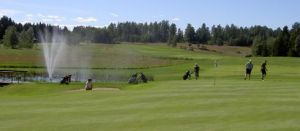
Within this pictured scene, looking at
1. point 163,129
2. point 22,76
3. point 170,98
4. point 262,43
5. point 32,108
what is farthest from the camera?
point 262,43

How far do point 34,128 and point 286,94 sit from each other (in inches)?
597

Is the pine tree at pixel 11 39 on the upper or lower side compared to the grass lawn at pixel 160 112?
upper

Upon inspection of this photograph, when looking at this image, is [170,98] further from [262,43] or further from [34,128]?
[262,43]

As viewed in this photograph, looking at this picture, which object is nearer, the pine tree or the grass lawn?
the grass lawn

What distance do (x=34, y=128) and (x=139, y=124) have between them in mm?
4056

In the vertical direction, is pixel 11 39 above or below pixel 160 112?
above

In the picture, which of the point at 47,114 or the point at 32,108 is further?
the point at 32,108

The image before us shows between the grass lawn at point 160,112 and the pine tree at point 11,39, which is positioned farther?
the pine tree at point 11,39

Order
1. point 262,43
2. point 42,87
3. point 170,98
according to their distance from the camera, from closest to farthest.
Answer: point 170,98, point 42,87, point 262,43

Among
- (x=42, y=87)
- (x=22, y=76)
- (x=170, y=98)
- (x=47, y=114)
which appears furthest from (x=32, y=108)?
(x=22, y=76)

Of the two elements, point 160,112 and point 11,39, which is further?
point 11,39

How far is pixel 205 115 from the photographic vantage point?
68.8 ft

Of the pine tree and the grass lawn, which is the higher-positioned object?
the pine tree

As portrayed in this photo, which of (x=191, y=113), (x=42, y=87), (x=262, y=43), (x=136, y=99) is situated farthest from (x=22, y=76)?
(x=262, y=43)
